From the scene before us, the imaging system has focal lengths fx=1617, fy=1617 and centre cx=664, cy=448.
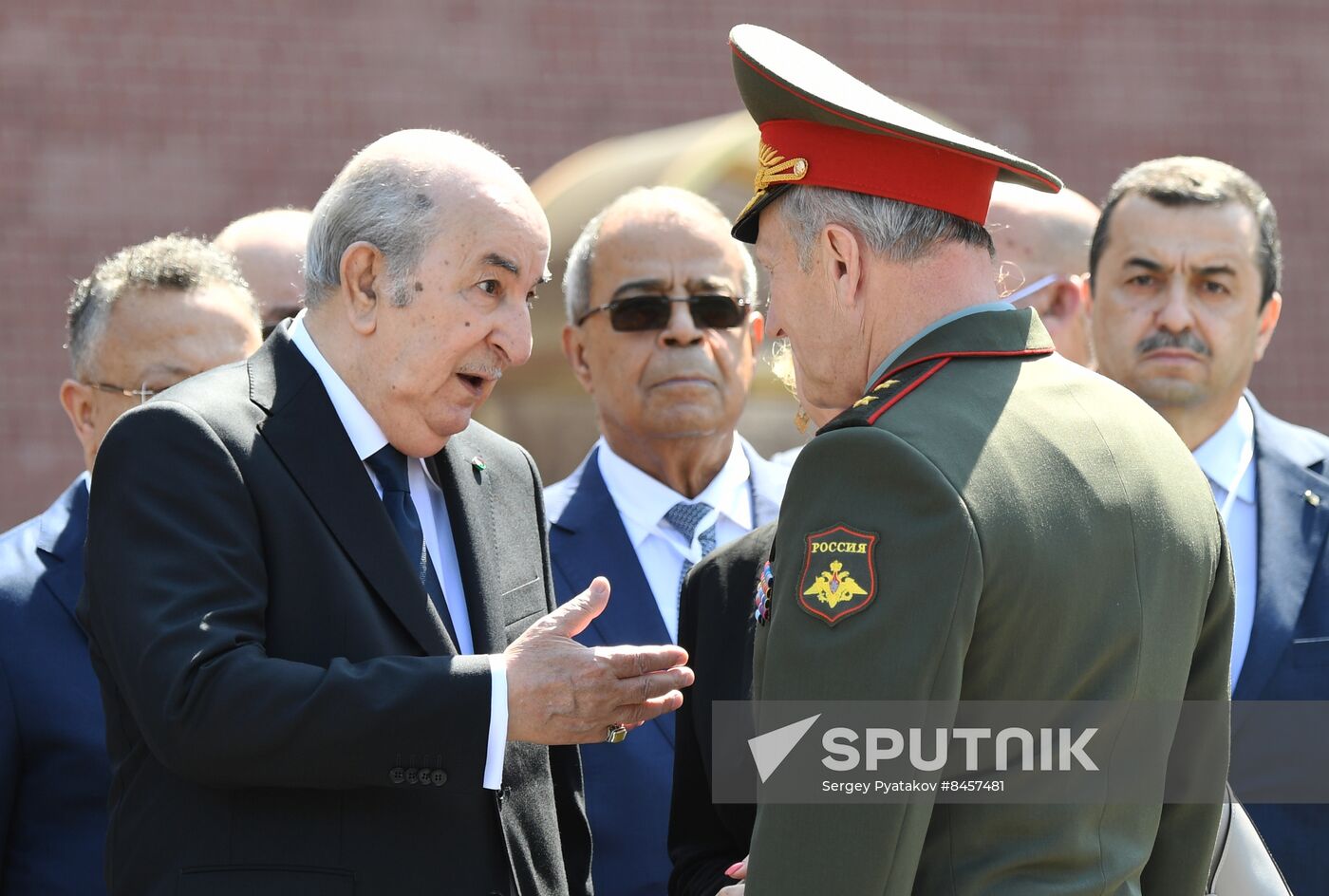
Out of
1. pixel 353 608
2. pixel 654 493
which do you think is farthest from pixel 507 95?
pixel 353 608

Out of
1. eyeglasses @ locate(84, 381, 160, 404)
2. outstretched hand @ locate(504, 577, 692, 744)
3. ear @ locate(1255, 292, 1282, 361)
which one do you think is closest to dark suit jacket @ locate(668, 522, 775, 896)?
outstretched hand @ locate(504, 577, 692, 744)

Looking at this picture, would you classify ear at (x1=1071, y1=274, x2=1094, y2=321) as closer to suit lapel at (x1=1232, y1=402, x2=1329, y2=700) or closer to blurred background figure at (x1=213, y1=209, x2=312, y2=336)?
suit lapel at (x1=1232, y1=402, x2=1329, y2=700)

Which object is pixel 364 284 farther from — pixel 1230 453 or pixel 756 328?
pixel 1230 453

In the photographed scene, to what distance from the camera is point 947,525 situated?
191 cm

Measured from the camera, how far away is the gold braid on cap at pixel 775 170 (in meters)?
2.25

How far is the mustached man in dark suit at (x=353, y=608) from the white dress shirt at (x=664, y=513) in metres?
1.05

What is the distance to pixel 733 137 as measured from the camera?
683 cm

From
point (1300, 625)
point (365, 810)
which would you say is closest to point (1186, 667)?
point (365, 810)

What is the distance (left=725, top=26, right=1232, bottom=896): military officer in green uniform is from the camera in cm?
192

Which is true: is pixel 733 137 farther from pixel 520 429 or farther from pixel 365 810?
pixel 365 810

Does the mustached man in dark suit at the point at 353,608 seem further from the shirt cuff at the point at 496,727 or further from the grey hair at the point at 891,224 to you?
the grey hair at the point at 891,224

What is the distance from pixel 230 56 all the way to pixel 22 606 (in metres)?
4.81

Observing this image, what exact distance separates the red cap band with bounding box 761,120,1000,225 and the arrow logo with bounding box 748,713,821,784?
28.2 inches

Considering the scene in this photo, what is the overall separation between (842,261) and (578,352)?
2248 mm
